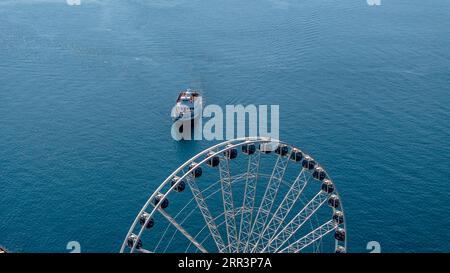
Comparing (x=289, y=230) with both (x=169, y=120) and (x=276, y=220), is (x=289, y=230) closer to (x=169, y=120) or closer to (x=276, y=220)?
(x=276, y=220)

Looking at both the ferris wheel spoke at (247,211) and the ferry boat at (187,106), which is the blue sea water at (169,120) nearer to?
the ferry boat at (187,106)

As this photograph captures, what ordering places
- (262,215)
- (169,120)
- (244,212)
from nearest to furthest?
1. (244,212)
2. (262,215)
3. (169,120)

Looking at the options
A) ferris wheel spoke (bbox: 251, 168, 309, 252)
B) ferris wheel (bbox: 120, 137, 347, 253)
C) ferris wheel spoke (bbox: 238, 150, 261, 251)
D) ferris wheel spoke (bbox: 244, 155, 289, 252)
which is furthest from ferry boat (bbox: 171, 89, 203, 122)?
ferris wheel spoke (bbox: 251, 168, 309, 252)

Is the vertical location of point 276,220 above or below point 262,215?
below

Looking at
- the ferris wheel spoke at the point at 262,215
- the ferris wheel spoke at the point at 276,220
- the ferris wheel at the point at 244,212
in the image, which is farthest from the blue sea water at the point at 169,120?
the ferris wheel spoke at the point at 262,215

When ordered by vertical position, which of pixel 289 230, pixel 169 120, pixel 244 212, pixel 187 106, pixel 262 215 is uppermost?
pixel 187 106

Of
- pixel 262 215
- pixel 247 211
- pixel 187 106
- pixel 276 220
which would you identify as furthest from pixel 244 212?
pixel 187 106

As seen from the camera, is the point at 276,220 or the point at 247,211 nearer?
the point at 247,211
